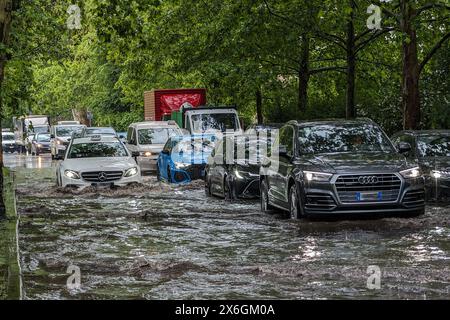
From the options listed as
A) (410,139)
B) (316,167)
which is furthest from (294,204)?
(410,139)

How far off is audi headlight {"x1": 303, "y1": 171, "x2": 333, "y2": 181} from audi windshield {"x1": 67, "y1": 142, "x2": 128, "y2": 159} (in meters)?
10.1

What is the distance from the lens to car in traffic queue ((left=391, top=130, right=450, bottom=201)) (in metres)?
19.1

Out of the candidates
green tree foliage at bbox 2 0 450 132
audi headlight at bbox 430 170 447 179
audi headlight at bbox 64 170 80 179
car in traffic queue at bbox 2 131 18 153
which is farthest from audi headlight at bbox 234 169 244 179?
car in traffic queue at bbox 2 131 18 153

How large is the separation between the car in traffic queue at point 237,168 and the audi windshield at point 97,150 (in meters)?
2.91

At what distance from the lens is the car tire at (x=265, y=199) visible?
18328 millimetres

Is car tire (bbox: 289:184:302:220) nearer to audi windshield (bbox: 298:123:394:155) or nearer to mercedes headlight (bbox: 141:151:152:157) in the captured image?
audi windshield (bbox: 298:123:394:155)

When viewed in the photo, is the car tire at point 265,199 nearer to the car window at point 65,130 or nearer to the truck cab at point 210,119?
the truck cab at point 210,119

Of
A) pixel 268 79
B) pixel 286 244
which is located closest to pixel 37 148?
pixel 268 79

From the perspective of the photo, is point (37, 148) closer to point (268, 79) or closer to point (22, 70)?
point (268, 79)

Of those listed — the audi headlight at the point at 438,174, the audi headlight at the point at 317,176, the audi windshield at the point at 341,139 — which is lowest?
the audi headlight at the point at 438,174

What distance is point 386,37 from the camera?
128ft

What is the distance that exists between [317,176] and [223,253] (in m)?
3.04

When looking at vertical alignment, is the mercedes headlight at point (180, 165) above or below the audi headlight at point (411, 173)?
below

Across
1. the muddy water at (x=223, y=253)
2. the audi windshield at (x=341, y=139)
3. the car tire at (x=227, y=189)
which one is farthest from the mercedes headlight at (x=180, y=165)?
the audi windshield at (x=341, y=139)
